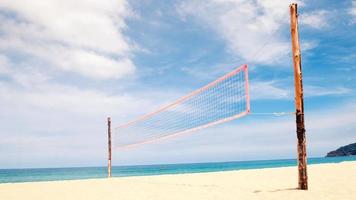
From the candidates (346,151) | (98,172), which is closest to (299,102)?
(98,172)

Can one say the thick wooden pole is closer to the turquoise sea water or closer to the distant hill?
the turquoise sea water

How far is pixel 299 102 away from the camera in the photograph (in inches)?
384

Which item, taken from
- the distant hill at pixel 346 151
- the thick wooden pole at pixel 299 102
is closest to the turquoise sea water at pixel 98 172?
the thick wooden pole at pixel 299 102

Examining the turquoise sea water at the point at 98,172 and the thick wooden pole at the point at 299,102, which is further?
the turquoise sea water at the point at 98,172

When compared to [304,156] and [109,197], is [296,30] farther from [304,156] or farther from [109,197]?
[109,197]

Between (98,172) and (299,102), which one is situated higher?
(299,102)

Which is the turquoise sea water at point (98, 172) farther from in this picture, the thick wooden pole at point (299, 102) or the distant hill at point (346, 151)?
the distant hill at point (346, 151)

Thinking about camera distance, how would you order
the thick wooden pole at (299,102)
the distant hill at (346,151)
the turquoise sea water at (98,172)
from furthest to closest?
the distant hill at (346,151), the turquoise sea water at (98,172), the thick wooden pole at (299,102)

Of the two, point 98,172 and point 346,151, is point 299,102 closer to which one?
point 98,172

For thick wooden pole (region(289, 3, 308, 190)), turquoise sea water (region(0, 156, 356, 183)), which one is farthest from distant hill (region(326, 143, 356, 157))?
thick wooden pole (region(289, 3, 308, 190))

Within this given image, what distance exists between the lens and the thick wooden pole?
9609 millimetres

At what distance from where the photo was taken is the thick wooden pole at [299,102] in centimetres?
961

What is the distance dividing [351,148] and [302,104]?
179994mm

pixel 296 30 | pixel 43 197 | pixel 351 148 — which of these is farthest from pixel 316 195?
pixel 351 148
